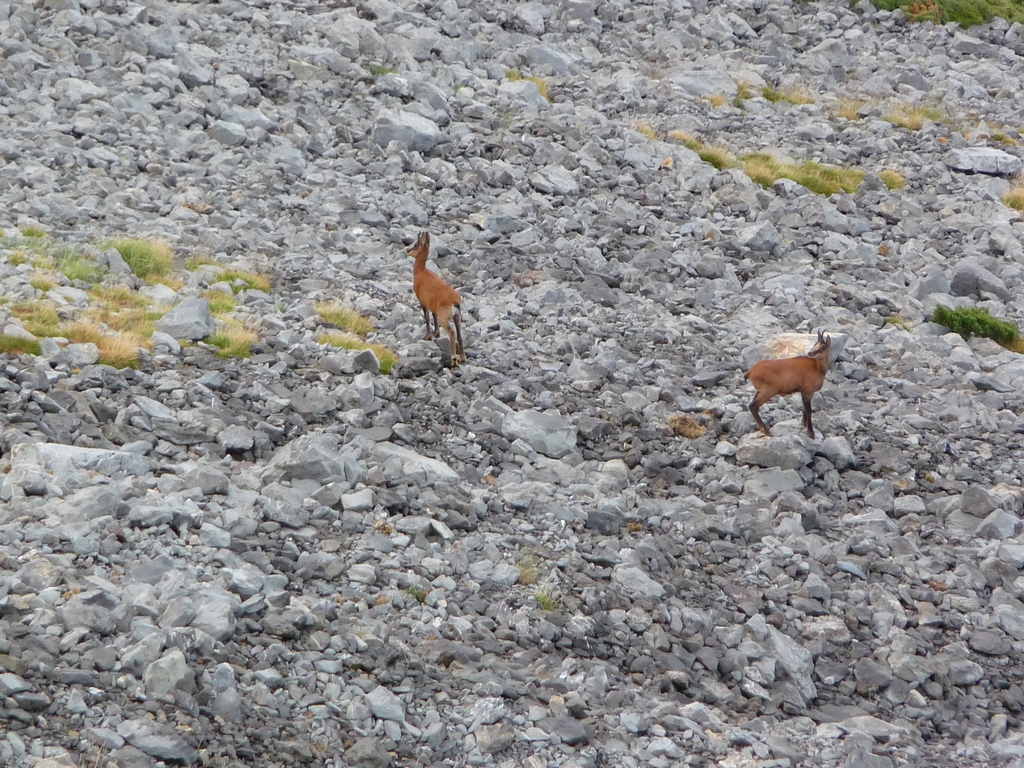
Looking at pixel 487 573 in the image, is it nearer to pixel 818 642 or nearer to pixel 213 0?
pixel 818 642

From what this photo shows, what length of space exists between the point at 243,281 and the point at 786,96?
57.5 ft

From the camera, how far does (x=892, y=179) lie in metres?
23.8

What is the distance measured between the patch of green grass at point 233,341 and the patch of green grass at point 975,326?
11192 mm

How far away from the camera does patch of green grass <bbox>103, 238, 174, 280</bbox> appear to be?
14.8 meters

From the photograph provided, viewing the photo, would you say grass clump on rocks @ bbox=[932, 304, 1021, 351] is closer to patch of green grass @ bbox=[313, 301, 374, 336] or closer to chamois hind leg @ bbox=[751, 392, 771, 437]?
chamois hind leg @ bbox=[751, 392, 771, 437]

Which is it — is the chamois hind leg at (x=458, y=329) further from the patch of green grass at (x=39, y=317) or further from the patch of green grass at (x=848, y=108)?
the patch of green grass at (x=848, y=108)

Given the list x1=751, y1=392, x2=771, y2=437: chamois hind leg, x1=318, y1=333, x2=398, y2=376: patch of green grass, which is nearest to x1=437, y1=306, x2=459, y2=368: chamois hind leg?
x1=318, y1=333, x2=398, y2=376: patch of green grass

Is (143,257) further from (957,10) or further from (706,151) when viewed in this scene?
(957,10)

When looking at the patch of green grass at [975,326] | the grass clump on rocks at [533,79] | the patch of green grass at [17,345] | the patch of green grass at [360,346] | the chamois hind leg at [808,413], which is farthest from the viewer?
the grass clump on rocks at [533,79]

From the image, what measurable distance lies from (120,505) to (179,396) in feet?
8.64

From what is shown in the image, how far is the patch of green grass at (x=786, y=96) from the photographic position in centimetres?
2770

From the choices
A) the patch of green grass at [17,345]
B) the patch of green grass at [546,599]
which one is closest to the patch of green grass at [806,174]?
the patch of green grass at [546,599]

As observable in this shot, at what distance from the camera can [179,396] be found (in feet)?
39.0

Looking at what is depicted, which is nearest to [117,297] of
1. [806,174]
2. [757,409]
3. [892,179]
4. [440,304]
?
[440,304]
